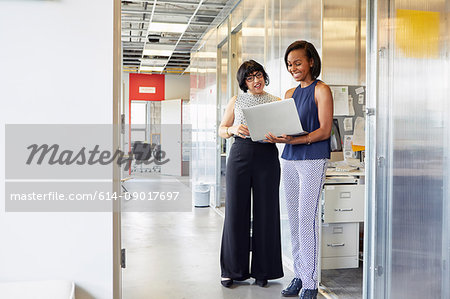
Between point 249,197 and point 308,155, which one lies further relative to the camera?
point 249,197

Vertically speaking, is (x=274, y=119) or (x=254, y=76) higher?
(x=254, y=76)

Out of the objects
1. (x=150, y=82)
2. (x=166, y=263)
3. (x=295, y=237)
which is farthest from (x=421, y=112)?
(x=150, y=82)

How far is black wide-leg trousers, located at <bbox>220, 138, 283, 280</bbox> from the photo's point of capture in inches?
126

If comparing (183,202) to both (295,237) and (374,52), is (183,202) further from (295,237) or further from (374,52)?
(374,52)

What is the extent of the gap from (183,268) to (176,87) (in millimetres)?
11098

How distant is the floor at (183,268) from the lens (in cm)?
322

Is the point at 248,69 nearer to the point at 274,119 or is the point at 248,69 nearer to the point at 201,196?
the point at 274,119

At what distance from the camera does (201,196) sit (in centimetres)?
736

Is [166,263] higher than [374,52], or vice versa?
[374,52]

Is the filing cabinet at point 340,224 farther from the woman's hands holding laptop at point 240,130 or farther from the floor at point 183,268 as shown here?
the woman's hands holding laptop at point 240,130

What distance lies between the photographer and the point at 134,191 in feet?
30.3

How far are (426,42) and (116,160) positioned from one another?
164 centimetres

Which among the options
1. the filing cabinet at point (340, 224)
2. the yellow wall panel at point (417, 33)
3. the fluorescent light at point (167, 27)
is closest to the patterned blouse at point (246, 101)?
the filing cabinet at point (340, 224)

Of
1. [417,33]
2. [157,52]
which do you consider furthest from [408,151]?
[157,52]
